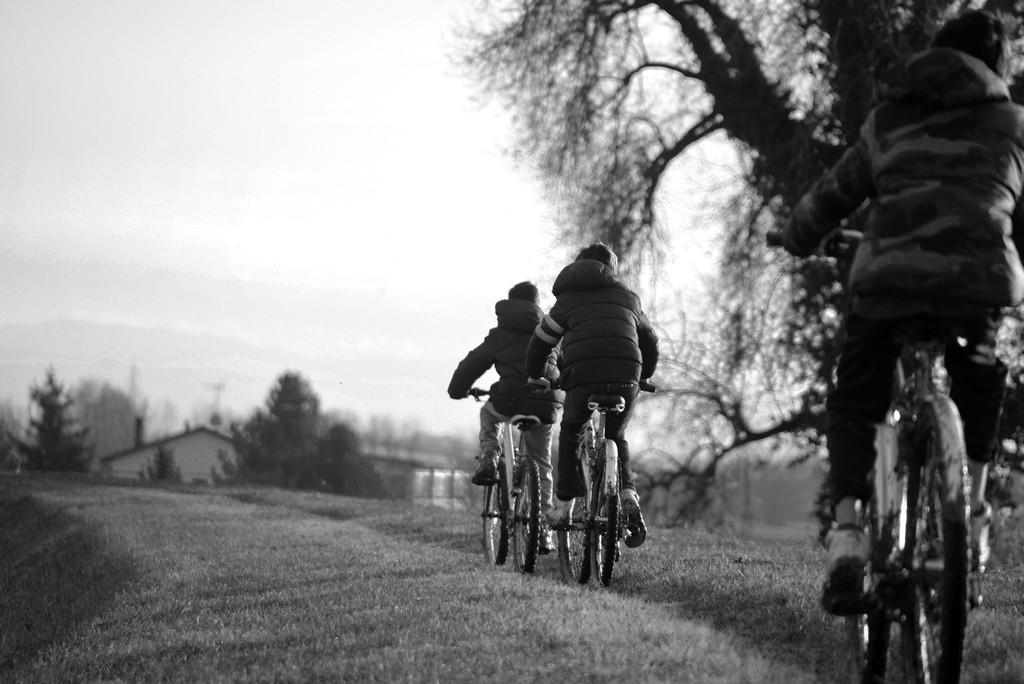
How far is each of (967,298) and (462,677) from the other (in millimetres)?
2445

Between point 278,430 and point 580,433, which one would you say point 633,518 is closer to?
point 580,433

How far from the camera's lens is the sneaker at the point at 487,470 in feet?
31.5

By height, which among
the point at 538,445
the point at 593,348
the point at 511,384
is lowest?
the point at 538,445

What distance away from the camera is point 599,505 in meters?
7.95

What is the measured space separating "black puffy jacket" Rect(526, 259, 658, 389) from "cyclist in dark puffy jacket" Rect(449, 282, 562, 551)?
1186 millimetres

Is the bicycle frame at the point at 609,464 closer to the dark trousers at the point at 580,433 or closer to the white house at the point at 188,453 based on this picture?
the dark trousers at the point at 580,433

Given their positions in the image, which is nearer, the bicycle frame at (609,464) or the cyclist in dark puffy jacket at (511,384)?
the bicycle frame at (609,464)

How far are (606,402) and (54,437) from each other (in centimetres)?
6861

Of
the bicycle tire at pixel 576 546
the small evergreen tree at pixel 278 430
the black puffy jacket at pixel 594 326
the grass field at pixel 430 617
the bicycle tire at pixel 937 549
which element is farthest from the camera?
the small evergreen tree at pixel 278 430

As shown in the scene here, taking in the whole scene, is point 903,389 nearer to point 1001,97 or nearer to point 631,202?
point 1001,97

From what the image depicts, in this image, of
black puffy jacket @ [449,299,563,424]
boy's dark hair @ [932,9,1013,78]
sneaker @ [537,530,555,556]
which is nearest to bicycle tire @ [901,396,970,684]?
boy's dark hair @ [932,9,1013,78]

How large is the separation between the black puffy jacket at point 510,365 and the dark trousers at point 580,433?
1.15 m

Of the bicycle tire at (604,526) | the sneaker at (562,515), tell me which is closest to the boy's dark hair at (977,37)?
the bicycle tire at (604,526)

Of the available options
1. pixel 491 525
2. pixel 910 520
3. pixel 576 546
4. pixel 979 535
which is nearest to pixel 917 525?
pixel 910 520
